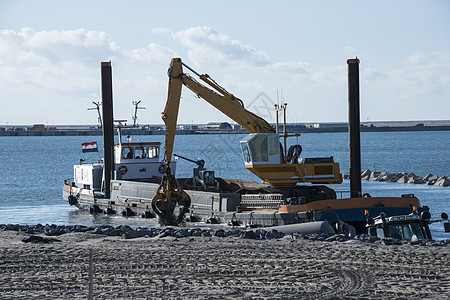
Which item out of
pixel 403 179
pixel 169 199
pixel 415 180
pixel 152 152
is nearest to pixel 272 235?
pixel 169 199

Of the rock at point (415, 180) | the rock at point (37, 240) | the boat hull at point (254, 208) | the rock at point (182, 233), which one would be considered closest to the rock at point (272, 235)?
the rock at point (182, 233)

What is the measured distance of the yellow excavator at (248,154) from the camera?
87.0 ft

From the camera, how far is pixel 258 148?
27.2 metres

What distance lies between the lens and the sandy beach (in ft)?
41.8

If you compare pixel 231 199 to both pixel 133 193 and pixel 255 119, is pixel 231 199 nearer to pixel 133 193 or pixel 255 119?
pixel 255 119

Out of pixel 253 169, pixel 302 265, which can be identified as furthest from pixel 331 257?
pixel 253 169

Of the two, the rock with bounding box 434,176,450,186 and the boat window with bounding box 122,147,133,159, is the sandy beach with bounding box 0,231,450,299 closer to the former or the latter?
the boat window with bounding box 122,147,133,159

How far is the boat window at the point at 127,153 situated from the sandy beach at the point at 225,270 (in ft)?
61.5

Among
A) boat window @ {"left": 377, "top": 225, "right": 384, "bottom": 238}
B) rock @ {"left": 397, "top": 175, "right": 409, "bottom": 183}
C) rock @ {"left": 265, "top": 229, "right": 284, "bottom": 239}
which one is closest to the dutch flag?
rock @ {"left": 265, "top": 229, "right": 284, "bottom": 239}

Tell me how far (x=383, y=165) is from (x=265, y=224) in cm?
6042

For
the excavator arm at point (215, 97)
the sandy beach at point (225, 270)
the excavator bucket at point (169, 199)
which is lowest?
the sandy beach at point (225, 270)

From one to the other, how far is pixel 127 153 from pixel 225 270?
23.7 metres

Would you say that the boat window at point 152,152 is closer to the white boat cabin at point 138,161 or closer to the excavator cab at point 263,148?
the white boat cabin at point 138,161

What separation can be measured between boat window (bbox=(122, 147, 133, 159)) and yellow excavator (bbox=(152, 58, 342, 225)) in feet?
32.9
